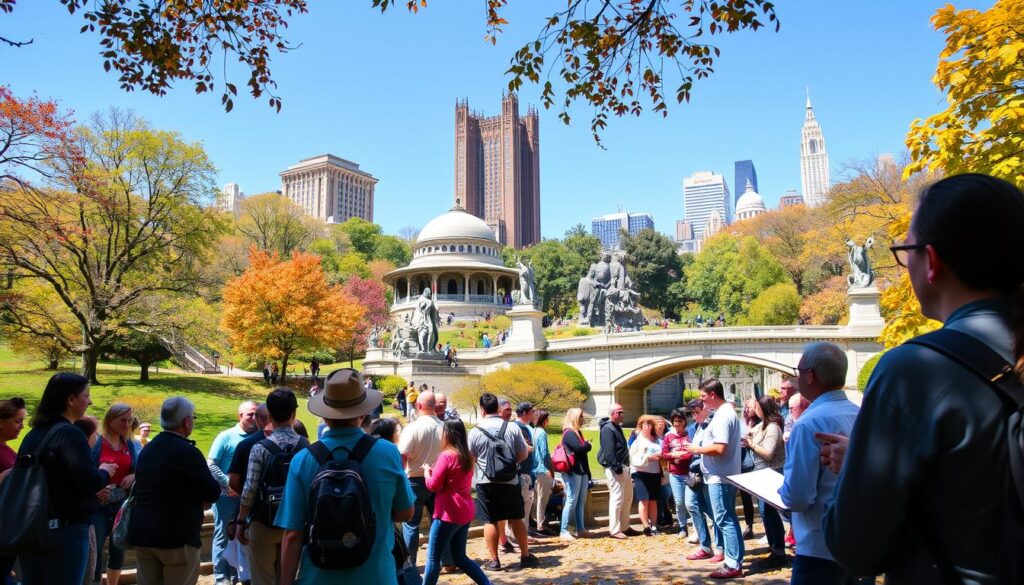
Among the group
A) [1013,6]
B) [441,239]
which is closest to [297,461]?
[1013,6]

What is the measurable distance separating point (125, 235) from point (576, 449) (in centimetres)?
2633

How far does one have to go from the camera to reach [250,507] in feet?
15.8

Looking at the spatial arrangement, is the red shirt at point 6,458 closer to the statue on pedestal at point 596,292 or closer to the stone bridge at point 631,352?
the stone bridge at point 631,352

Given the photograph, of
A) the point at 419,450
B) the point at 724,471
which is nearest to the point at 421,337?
the point at 419,450

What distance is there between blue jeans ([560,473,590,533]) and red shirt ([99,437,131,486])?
16.9 ft

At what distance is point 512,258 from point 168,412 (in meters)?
77.5

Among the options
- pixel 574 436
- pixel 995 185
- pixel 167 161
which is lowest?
pixel 574 436

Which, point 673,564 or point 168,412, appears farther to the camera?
point 673,564

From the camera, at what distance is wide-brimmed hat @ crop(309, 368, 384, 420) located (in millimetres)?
3785

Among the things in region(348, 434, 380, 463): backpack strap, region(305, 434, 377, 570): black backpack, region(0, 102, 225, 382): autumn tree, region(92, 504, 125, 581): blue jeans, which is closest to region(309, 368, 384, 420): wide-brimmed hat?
region(348, 434, 380, 463): backpack strap

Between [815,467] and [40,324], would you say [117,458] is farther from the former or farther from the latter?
[40,324]

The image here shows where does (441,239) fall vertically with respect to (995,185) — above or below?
above

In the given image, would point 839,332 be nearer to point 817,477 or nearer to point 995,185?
point 817,477

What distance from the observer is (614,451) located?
29.3ft
